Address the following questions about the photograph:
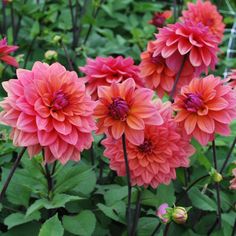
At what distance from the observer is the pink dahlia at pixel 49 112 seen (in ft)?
3.18

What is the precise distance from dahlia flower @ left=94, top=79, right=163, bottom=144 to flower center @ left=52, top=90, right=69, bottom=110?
0.24ft

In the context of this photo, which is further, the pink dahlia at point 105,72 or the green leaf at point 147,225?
the pink dahlia at point 105,72

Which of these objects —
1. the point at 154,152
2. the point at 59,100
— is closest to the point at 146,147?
the point at 154,152

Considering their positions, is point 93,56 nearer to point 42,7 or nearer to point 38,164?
point 42,7

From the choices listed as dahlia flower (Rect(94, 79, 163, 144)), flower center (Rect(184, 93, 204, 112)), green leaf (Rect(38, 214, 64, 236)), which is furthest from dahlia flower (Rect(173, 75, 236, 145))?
green leaf (Rect(38, 214, 64, 236))

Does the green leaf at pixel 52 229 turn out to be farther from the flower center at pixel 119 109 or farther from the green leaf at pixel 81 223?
the flower center at pixel 119 109

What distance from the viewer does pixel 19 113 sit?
38.4 inches

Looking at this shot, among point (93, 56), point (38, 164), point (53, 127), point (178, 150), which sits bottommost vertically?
point (93, 56)

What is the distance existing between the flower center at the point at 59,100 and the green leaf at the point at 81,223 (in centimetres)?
32

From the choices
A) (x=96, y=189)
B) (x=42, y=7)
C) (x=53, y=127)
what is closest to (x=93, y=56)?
(x=42, y=7)

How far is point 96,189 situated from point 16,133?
0.45 m

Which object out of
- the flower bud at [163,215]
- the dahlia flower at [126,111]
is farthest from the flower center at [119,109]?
the flower bud at [163,215]

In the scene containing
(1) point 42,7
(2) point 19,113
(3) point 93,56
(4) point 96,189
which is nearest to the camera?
(2) point 19,113

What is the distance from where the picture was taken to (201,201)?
4.32 feet
